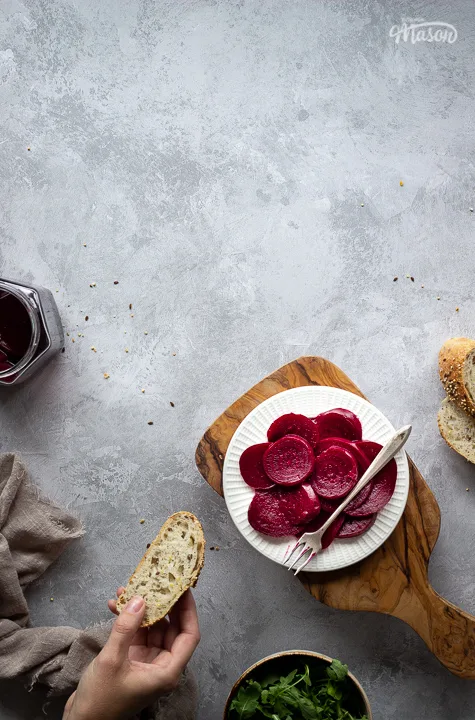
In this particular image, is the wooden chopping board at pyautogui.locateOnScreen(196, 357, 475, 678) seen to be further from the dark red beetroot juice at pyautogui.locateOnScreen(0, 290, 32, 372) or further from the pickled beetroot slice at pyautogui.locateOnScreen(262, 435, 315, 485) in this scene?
the dark red beetroot juice at pyautogui.locateOnScreen(0, 290, 32, 372)

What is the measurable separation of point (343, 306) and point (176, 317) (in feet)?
2.40

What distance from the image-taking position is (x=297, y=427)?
248 cm

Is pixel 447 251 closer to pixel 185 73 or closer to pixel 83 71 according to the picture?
pixel 185 73

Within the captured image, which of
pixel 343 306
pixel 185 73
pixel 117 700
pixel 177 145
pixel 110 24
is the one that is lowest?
pixel 117 700

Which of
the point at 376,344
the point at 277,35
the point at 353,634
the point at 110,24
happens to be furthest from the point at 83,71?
the point at 353,634

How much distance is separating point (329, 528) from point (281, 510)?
190 millimetres

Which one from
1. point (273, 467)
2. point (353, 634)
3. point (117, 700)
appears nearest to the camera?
point (117, 700)

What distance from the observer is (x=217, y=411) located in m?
2.85

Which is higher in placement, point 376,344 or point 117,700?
Answer: point 376,344

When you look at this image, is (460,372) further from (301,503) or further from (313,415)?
(301,503)

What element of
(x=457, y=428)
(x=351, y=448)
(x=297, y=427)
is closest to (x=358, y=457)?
(x=351, y=448)

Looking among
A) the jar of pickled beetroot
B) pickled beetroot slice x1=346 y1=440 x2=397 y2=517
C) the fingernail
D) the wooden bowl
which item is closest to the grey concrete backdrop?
the jar of pickled beetroot

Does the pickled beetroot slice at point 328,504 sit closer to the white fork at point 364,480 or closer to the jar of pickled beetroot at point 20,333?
the white fork at point 364,480

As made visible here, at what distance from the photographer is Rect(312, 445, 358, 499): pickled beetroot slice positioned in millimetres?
2406
